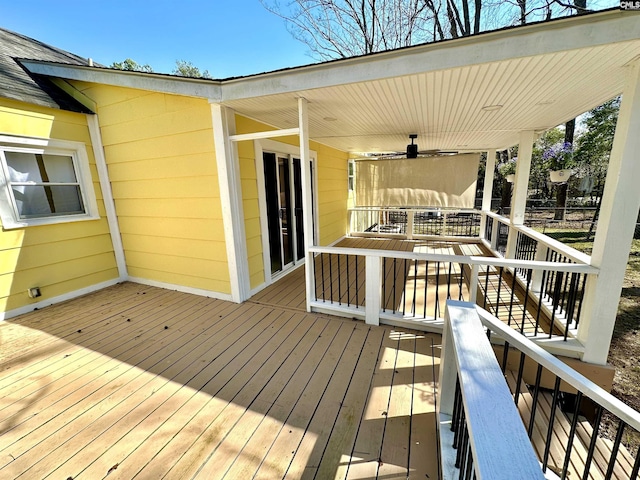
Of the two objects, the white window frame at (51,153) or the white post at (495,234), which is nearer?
the white window frame at (51,153)

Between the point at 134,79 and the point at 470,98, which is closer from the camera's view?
the point at 470,98

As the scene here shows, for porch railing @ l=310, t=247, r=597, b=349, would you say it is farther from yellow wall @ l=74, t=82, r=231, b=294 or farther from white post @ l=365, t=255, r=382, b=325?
yellow wall @ l=74, t=82, r=231, b=294

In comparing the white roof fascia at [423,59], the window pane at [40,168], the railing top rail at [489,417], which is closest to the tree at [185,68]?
the window pane at [40,168]

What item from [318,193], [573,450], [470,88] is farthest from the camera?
[318,193]

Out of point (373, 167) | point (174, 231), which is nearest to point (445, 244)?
point (373, 167)

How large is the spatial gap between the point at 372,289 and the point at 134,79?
11.8 ft

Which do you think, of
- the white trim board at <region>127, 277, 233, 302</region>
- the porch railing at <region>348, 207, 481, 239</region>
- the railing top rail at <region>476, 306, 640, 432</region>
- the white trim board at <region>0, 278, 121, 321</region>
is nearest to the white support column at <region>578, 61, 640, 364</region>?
the railing top rail at <region>476, 306, 640, 432</region>

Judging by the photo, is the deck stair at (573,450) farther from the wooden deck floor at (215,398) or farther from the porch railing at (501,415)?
the wooden deck floor at (215,398)

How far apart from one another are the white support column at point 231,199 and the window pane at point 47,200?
222 centimetres

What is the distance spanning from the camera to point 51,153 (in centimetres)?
337

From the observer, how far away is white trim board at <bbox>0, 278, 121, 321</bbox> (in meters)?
3.09

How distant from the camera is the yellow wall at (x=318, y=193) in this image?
340cm

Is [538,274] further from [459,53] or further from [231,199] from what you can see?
[231,199]

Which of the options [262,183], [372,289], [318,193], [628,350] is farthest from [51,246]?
[628,350]
